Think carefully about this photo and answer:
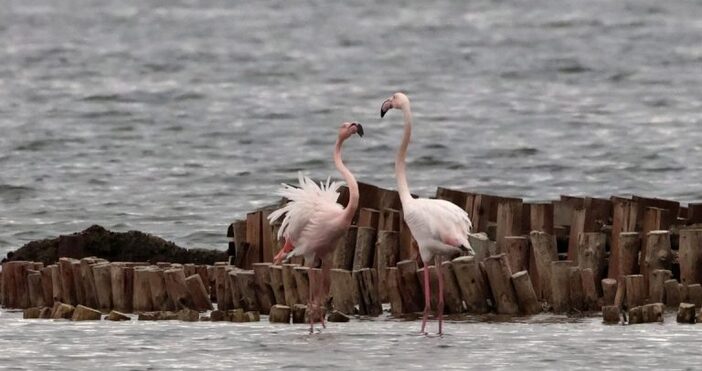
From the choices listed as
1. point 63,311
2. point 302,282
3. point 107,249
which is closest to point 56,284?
point 63,311

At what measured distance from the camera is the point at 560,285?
18797mm

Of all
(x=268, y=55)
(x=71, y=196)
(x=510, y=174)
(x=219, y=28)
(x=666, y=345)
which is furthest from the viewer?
(x=219, y=28)

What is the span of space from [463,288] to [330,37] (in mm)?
63556

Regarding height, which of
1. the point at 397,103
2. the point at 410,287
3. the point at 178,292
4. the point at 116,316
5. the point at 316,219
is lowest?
the point at 116,316

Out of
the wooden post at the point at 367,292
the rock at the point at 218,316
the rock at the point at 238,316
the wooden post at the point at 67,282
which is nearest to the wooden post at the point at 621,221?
the wooden post at the point at 367,292

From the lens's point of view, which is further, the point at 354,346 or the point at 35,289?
the point at 35,289

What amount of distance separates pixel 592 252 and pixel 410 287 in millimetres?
1803

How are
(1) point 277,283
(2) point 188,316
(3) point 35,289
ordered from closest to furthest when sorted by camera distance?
(2) point 188,316, (1) point 277,283, (3) point 35,289

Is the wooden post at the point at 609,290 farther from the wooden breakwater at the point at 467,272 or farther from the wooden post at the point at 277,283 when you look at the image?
the wooden post at the point at 277,283

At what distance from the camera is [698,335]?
17.2 metres

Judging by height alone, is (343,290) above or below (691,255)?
below

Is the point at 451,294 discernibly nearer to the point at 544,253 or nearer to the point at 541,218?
the point at 544,253

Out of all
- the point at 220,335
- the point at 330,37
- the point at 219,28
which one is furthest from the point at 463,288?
the point at 219,28

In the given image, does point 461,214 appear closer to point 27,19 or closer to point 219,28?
point 219,28
